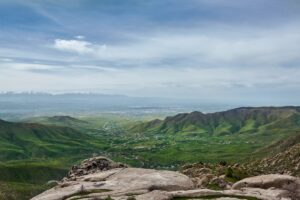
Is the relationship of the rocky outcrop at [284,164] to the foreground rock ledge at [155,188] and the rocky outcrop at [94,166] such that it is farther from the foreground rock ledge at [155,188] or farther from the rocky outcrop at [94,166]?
the foreground rock ledge at [155,188]

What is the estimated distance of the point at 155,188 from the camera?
147ft

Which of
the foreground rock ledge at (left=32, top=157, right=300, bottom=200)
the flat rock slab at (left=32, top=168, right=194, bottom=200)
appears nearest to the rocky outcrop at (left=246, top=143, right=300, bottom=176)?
the foreground rock ledge at (left=32, top=157, right=300, bottom=200)

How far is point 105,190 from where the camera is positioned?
146 feet

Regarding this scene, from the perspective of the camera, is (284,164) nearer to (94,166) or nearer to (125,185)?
(94,166)

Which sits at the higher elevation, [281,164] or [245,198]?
[245,198]

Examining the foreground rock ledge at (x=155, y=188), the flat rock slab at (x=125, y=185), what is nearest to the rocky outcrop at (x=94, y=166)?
the foreground rock ledge at (x=155, y=188)

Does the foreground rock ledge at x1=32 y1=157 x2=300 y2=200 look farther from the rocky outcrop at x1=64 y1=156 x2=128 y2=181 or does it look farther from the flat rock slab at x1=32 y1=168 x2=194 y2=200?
the rocky outcrop at x1=64 y1=156 x2=128 y2=181

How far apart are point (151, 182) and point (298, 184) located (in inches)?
777

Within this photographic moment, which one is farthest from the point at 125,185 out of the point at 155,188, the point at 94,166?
the point at 94,166

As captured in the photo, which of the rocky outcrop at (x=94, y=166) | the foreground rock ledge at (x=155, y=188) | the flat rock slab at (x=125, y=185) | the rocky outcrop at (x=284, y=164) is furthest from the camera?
the rocky outcrop at (x=284, y=164)

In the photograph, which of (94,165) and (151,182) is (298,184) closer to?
(151,182)

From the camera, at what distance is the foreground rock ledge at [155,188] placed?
135 feet

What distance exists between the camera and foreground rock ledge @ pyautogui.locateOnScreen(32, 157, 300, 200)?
41.3 m

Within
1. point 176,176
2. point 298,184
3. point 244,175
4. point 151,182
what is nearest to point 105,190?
point 151,182
